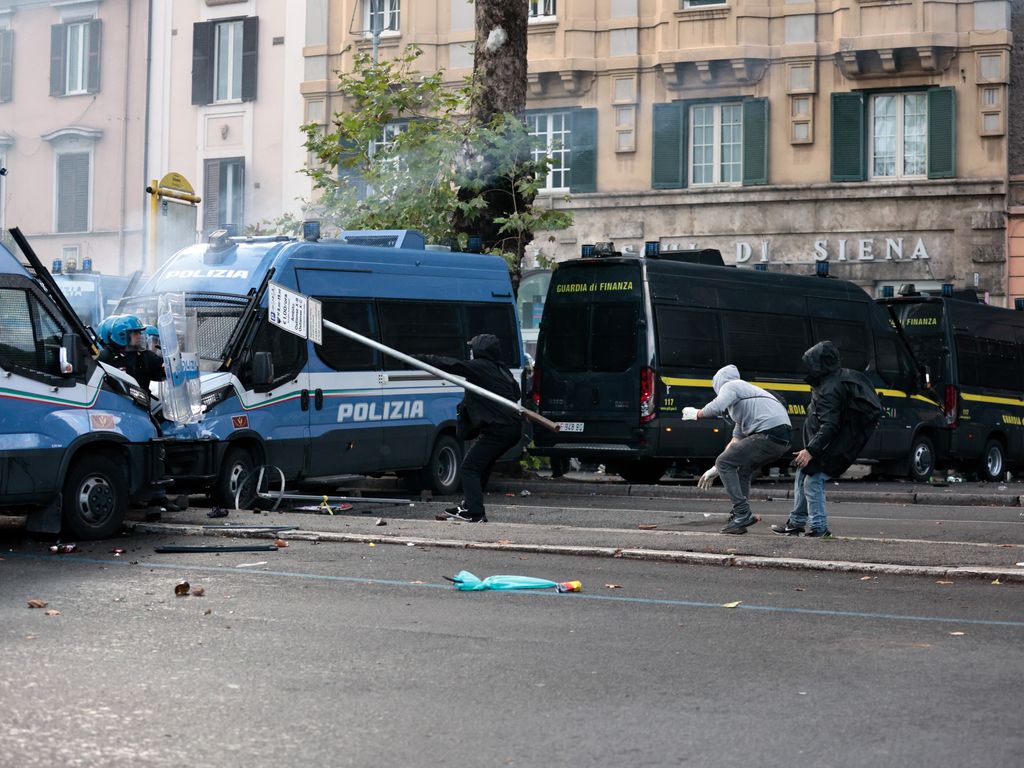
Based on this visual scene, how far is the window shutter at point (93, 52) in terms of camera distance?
3703cm

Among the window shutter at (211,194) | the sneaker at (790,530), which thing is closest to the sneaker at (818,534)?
the sneaker at (790,530)

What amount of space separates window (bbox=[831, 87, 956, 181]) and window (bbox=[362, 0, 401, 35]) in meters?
9.32

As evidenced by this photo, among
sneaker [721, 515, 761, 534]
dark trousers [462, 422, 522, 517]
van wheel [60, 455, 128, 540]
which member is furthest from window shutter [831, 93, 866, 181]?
van wheel [60, 455, 128, 540]

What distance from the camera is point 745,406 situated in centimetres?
1348

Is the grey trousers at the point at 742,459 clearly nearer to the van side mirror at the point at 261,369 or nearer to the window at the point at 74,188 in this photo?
the van side mirror at the point at 261,369

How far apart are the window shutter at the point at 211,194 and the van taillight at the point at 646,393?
19.1 meters

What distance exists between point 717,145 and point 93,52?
1445 centimetres

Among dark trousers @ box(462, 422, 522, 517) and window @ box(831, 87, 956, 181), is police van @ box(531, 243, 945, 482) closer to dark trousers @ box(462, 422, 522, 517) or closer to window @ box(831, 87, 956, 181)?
dark trousers @ box(462, 422, 522, 517)

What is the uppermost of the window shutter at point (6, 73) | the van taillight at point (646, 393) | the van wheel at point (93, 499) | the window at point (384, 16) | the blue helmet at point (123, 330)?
the window at point (384, 16)

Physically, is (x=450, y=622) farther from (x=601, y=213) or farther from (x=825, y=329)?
(x=601, y=213)

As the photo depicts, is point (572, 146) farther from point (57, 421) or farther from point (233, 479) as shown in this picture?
point (57, 421)

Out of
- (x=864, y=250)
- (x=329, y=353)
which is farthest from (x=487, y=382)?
(x=864, y=250)

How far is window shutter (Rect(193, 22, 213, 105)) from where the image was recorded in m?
36.7

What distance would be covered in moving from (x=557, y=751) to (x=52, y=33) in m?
34.8
